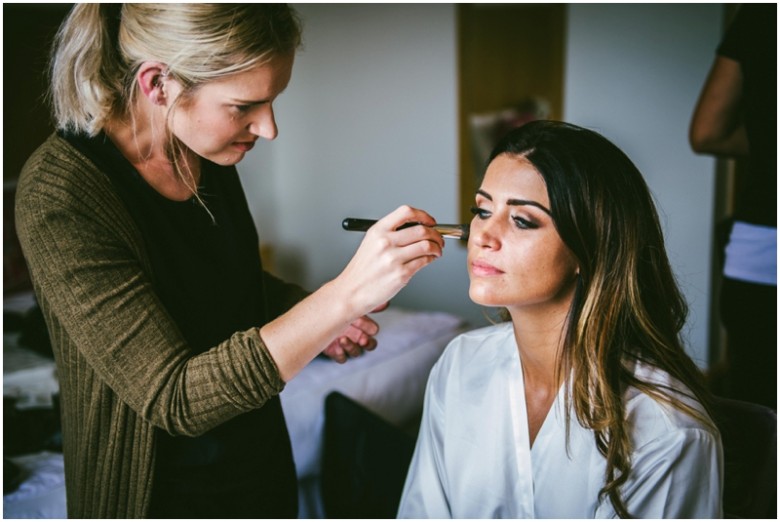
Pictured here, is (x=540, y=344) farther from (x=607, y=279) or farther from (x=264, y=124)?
(x=264, y=124)

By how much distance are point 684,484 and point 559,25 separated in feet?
14.1

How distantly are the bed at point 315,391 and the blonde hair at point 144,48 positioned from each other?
100 cm

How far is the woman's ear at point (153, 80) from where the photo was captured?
91cm

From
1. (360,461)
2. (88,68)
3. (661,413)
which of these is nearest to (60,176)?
(88,68)

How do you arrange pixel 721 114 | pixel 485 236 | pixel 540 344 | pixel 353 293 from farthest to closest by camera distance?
1. pixel 721 114
2. pixel 540 344
3. pixel 485 236
4. pixel 353 293

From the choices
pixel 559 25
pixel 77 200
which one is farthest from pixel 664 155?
pixel 77 200

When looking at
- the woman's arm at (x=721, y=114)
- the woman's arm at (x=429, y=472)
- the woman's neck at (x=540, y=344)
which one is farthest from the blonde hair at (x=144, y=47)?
the woman's arm at (x=721, y=114)

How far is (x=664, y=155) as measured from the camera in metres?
3.06

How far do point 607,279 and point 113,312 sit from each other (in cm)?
77

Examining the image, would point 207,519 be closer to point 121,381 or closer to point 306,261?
point 121,381

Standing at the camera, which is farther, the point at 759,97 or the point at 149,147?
the point at 759,97

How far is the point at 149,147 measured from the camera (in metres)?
1.02

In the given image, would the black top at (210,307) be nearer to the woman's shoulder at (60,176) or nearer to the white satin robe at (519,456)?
the woman's shoulder at (60,176)

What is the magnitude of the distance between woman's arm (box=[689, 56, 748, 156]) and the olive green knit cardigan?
4.31ft
